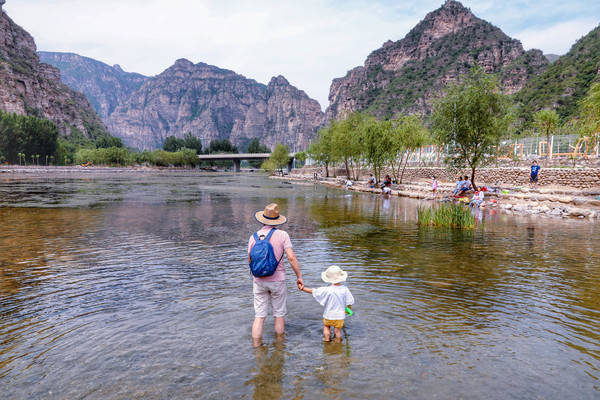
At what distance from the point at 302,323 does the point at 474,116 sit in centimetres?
3024

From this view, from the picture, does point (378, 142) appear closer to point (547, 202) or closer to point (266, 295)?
point (547, 202)

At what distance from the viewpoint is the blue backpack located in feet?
19.3

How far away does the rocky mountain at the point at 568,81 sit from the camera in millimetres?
102375

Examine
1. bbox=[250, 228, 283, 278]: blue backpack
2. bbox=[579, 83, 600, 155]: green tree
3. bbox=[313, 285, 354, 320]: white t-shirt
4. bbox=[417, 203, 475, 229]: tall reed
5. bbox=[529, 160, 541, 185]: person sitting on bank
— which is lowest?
bbox=[417, 203, 475, 229]: tall reed

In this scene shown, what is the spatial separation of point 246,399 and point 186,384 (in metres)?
0.91

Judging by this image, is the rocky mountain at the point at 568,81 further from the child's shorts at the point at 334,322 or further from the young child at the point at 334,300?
the child's shorts at the point at 334,322

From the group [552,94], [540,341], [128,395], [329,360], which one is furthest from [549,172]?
[552,94]

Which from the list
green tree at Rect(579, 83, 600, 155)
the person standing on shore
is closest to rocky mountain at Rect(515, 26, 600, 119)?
green tree at Rect(579, 83, 600, 155)

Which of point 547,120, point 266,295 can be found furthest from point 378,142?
point 266,295

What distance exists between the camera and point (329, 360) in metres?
5.61

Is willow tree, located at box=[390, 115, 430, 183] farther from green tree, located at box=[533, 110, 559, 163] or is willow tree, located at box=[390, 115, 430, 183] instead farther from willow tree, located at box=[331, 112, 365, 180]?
green tree, located at box=[533, 110, 559, 163]

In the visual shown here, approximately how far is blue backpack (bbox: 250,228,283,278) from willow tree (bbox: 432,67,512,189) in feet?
99.0

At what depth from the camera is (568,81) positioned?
108938mm

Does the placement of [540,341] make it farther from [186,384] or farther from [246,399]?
[186,384]
